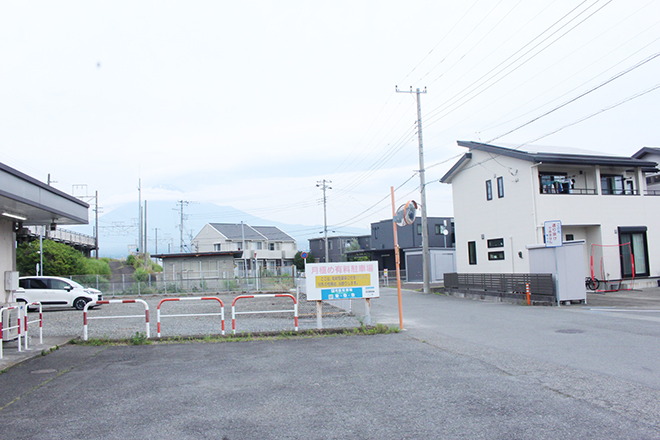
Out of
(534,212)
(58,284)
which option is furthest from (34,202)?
(534,212)

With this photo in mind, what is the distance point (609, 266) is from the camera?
80.2ft

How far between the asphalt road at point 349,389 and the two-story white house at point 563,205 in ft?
44.3

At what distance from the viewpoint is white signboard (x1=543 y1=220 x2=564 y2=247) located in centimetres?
1858

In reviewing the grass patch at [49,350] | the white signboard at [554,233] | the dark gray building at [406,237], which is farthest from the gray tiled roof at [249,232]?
the grass patch at [49,350]

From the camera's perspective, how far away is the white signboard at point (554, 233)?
18.6 metres

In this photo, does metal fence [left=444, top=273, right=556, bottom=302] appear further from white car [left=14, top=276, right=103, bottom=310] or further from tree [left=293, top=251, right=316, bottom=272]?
tree [left=293, top=251, right=316, bottom=272]

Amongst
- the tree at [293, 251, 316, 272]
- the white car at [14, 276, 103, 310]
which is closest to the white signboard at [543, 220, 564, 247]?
the white car at [14, 276, 103, 310]

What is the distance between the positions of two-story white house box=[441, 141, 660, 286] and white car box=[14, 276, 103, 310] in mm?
20570

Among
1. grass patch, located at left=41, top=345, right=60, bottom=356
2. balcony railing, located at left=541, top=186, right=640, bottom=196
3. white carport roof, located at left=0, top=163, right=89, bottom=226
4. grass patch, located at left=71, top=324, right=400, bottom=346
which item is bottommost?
grass patch, located at left=71, top=324, right=400, bottom=346

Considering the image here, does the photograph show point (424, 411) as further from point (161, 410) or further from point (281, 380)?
point (161, 410)

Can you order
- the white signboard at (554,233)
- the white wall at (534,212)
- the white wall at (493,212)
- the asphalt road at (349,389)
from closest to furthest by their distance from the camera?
the asphalt road at (349,389)
the white signboard at (554,233)
the white wall at (534,212)
the white wall at (493,212)

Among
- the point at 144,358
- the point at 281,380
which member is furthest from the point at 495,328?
the point at 144,358

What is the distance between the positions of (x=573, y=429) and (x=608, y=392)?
1.70 meters

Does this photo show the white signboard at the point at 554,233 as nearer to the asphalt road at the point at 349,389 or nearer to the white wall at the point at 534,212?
the white wall at the point at 534,212
